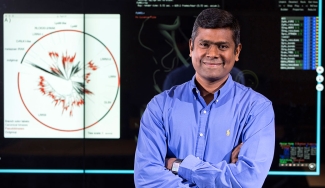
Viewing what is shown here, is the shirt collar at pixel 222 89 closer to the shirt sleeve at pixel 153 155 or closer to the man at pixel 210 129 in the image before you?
the man at pixel 210 129

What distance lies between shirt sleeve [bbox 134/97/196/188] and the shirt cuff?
0.11ft

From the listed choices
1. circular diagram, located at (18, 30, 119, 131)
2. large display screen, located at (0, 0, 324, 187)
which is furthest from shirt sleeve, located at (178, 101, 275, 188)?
circular diagram, located at (18, 30, 119, 131)

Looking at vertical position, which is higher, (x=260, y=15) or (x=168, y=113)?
(x=260, y=15)

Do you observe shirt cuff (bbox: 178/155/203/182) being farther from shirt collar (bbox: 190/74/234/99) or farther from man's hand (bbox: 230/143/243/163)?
shirt collar (bbox: 190/74/234/99)

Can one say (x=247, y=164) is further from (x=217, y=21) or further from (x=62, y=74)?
(x=62, y=74)

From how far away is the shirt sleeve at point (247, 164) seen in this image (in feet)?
11.4

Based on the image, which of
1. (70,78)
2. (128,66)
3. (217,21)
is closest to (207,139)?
(217,21)

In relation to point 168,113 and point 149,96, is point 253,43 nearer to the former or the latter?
point 149,96

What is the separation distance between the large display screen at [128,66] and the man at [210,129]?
195 cm

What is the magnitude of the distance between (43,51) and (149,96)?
3.24 ft

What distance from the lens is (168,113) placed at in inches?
147

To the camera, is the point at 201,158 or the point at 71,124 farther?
the point at 71,124

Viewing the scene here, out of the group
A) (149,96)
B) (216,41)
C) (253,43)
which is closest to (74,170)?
(149,96)

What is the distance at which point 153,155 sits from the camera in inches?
145
